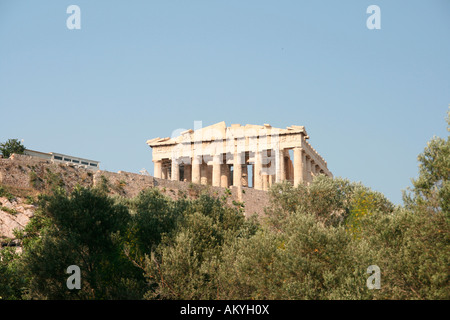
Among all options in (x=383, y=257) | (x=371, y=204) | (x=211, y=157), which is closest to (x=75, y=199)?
(x=383, y=257)

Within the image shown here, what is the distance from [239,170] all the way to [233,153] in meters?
2.04

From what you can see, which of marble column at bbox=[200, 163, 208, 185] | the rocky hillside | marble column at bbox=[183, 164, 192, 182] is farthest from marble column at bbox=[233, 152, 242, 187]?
the rocky hillside

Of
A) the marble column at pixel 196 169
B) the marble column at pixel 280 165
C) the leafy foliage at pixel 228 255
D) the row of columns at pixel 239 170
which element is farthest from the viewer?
the marble column at pixel 196 169

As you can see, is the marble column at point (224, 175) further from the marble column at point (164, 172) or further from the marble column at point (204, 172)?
the marble column at point (164, 172)

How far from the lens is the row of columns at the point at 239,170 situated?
182 feet

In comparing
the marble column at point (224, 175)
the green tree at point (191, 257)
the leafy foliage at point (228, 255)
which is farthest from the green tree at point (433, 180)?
the marble column at point (224, 175)

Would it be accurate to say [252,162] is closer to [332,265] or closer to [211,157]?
[211,157]

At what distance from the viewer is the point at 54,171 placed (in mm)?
36781

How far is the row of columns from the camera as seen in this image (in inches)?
2184

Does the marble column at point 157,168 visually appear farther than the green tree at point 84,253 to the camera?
Yes

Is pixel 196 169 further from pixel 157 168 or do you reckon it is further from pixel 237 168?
pixel 157 168

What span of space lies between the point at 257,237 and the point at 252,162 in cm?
3700

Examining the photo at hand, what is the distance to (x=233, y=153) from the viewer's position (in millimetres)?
57875
